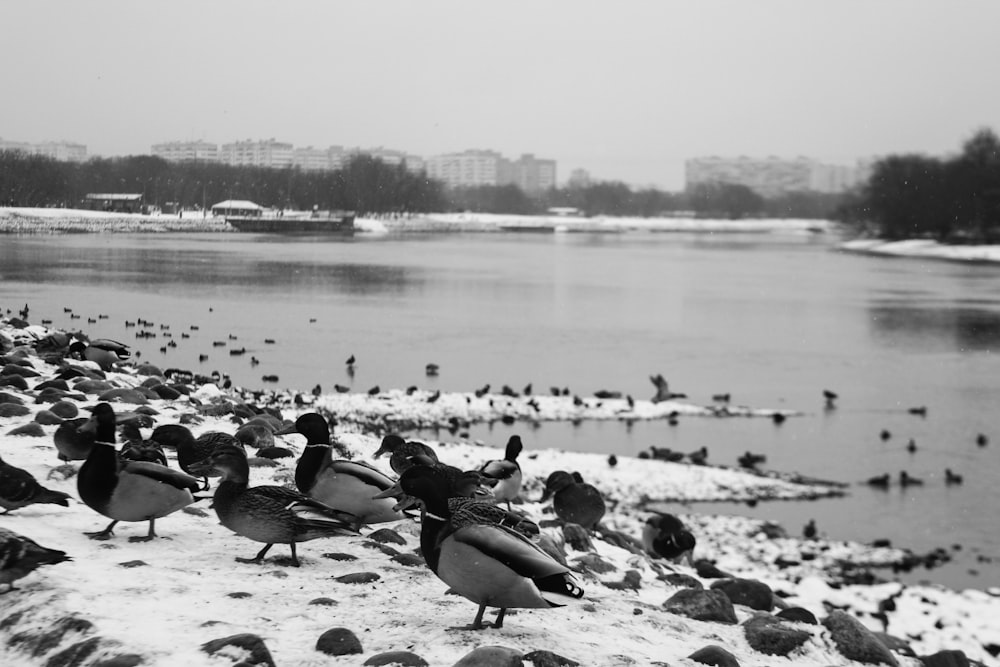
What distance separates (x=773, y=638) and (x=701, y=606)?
0.54 meters

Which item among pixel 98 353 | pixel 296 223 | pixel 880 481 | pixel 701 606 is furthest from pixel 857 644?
pixel 296 223

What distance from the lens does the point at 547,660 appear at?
400cm

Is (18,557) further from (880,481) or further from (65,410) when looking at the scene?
(880,481)

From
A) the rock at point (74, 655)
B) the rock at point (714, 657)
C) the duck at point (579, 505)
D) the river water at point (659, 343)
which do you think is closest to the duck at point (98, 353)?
the river water at point (659, 343)

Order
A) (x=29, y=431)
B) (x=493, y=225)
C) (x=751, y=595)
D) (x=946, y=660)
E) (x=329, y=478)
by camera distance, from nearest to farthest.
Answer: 1. (x=329, y=478)
2. (x=946, y=660)
3. (x=751, y=595)
4. (x=29, y=431)
5. (x=493, y=225)

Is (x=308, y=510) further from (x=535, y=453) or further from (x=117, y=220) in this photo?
(x=117, y=220)

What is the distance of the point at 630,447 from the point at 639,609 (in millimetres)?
10714

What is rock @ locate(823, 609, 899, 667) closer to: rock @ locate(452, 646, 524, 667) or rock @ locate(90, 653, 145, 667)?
rock @ locate(452, 646, 524, 667)

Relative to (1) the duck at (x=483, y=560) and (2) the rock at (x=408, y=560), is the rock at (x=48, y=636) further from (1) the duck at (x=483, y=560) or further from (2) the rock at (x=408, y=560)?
(2) the rock at (x=408, y=560)

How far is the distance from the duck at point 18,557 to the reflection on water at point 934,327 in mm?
27862

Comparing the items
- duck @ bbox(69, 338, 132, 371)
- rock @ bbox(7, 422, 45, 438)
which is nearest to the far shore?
duck @ bbox(69, 338, 132, 371)

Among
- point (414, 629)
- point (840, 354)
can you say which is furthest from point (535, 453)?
point (840, 354)

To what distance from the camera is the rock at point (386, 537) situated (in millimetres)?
6051

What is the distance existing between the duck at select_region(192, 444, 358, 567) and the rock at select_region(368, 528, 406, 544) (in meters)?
0.91
